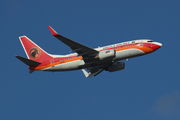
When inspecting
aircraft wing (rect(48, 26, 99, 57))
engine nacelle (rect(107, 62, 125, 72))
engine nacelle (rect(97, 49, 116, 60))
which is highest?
aircraft wing (rect(48, 26, 99, 57))

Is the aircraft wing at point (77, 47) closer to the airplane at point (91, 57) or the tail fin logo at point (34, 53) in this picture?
the airplane at point (91, 57)

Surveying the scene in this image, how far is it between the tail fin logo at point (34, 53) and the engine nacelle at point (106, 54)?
530 inches

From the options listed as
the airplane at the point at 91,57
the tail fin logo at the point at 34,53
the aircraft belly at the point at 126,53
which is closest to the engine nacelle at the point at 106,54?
the airplane at the point at 91,57

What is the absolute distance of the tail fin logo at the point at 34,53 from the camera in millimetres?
56525

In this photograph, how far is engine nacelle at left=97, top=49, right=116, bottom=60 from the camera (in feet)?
164

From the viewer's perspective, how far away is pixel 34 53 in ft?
187

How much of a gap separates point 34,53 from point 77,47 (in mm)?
11986

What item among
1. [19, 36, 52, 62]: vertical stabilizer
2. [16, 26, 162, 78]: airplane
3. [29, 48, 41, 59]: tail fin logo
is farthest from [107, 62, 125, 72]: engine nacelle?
[29, 48, 41, 59]: tail fin logo

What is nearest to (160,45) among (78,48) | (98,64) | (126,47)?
(126,47)

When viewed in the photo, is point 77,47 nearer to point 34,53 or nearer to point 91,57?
point 91,57

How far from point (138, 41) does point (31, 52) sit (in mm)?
21958

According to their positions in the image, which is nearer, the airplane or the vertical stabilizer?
the airplane

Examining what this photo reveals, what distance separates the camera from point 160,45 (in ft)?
172

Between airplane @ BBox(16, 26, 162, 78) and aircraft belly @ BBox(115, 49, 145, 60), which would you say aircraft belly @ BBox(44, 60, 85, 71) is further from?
aircraft belly @ BBox(115, 49, 145, 60)
